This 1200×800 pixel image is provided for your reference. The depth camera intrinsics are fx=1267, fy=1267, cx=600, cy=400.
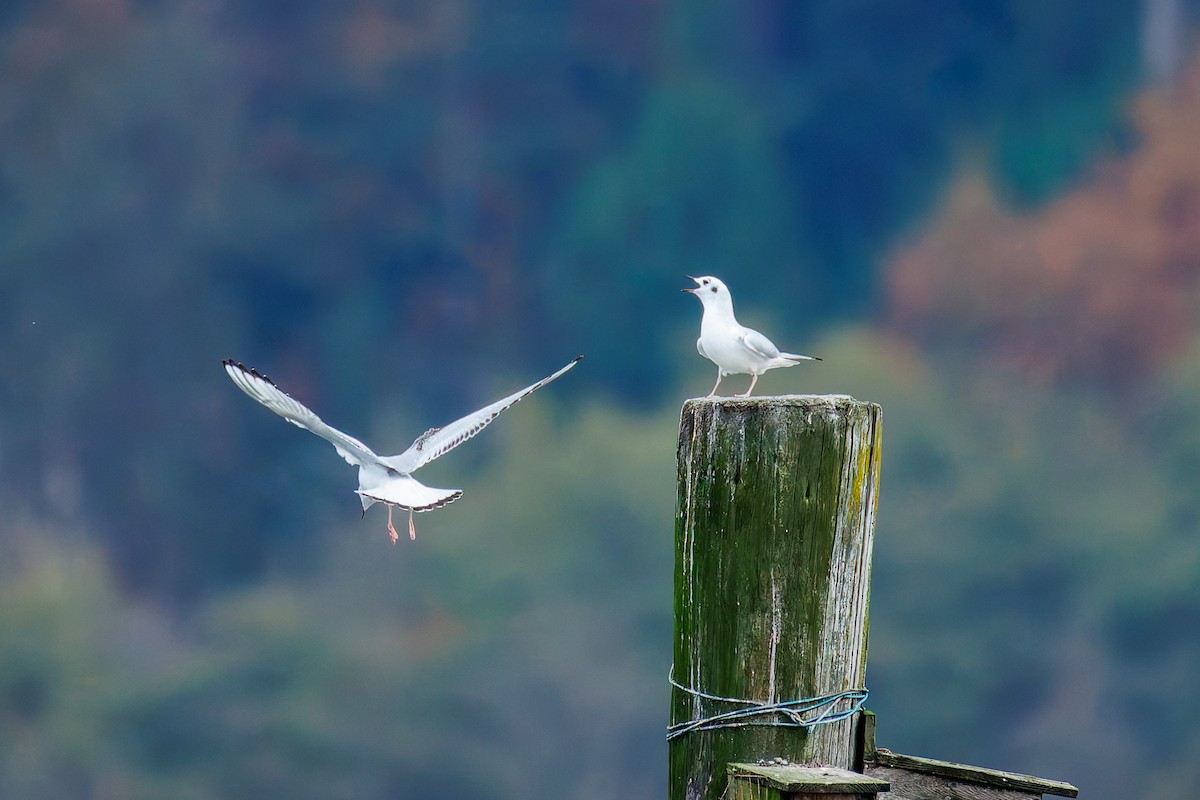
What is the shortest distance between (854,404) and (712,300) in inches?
79.2

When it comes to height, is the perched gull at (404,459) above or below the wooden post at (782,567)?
above

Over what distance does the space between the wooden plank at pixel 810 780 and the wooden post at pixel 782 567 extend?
20cm

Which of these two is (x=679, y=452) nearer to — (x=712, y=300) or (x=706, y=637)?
(x=706, y=637)

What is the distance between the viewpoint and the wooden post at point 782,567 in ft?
11.1

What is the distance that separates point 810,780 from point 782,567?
584mm

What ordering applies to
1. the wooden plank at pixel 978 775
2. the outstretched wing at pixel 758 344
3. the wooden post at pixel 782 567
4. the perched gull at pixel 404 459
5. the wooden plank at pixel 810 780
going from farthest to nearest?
the perched gull at pixel 404 459 → the outstretched wing at pixel 758 344 → the wooden plank at pixel 978 775 → the wooden post at pixel 782 567 → the wooden plank at pixel 810 780

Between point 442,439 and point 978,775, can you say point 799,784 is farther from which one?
point 442,439

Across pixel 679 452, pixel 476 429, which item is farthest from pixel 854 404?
pixel 476 429

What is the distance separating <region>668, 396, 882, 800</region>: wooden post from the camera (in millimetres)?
3398

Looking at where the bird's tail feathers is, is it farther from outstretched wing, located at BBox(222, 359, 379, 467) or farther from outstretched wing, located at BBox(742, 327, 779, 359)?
outstretched wing, located at BBox(742, 327, 779, 359)

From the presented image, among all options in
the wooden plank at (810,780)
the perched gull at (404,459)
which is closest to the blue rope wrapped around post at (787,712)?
the wooden plank at (810,780)

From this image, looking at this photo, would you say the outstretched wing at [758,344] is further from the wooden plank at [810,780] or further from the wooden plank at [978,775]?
the wooden plank at [810,780]

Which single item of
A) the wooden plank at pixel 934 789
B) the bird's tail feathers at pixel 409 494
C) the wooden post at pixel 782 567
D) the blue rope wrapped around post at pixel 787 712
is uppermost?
the bird's tail feathers at pixel 409 494

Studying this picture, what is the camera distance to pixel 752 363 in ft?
17.0
